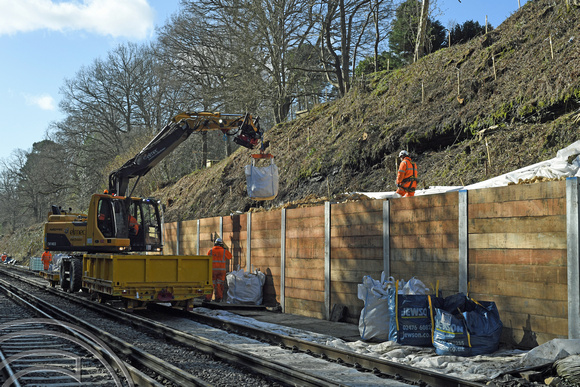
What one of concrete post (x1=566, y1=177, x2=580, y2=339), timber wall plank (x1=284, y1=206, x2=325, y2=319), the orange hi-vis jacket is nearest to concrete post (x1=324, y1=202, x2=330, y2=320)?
timber wall plank (x1=284, y1=206, x2=325, y2=319)

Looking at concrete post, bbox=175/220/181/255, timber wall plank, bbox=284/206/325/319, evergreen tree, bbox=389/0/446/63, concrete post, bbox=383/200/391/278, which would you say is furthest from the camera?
evergreen tree, bbox=389/0/446/63

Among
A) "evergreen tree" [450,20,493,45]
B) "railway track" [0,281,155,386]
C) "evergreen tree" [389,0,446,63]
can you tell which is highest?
"evergreen tree" [389,0,446,63]

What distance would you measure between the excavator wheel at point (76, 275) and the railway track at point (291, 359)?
23.3 ft

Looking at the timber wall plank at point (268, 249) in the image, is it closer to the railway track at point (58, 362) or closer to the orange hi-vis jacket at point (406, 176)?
the orange hi-vis jacket at point (406, 176)

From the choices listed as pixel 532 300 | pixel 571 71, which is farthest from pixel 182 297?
pixel 571 71

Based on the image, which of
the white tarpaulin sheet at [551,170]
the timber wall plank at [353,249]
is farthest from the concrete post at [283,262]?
the white tarpaulin sheet at [551,170]

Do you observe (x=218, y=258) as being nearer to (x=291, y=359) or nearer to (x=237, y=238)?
(x=237, y=238)

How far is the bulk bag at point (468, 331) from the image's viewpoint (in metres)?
7.46

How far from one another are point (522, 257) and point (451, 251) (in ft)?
4.26

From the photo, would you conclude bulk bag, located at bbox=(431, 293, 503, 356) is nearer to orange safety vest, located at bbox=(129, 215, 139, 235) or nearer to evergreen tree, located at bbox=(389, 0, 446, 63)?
orange safety vest, located at bbox=(129, 215, 139, 235)

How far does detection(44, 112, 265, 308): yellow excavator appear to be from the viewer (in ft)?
41.4

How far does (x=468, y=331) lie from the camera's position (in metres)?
7.55

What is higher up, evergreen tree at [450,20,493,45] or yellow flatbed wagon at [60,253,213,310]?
evergreen tree at [450,20,493,45]

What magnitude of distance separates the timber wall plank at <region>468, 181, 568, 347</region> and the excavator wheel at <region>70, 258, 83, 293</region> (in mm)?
13118
